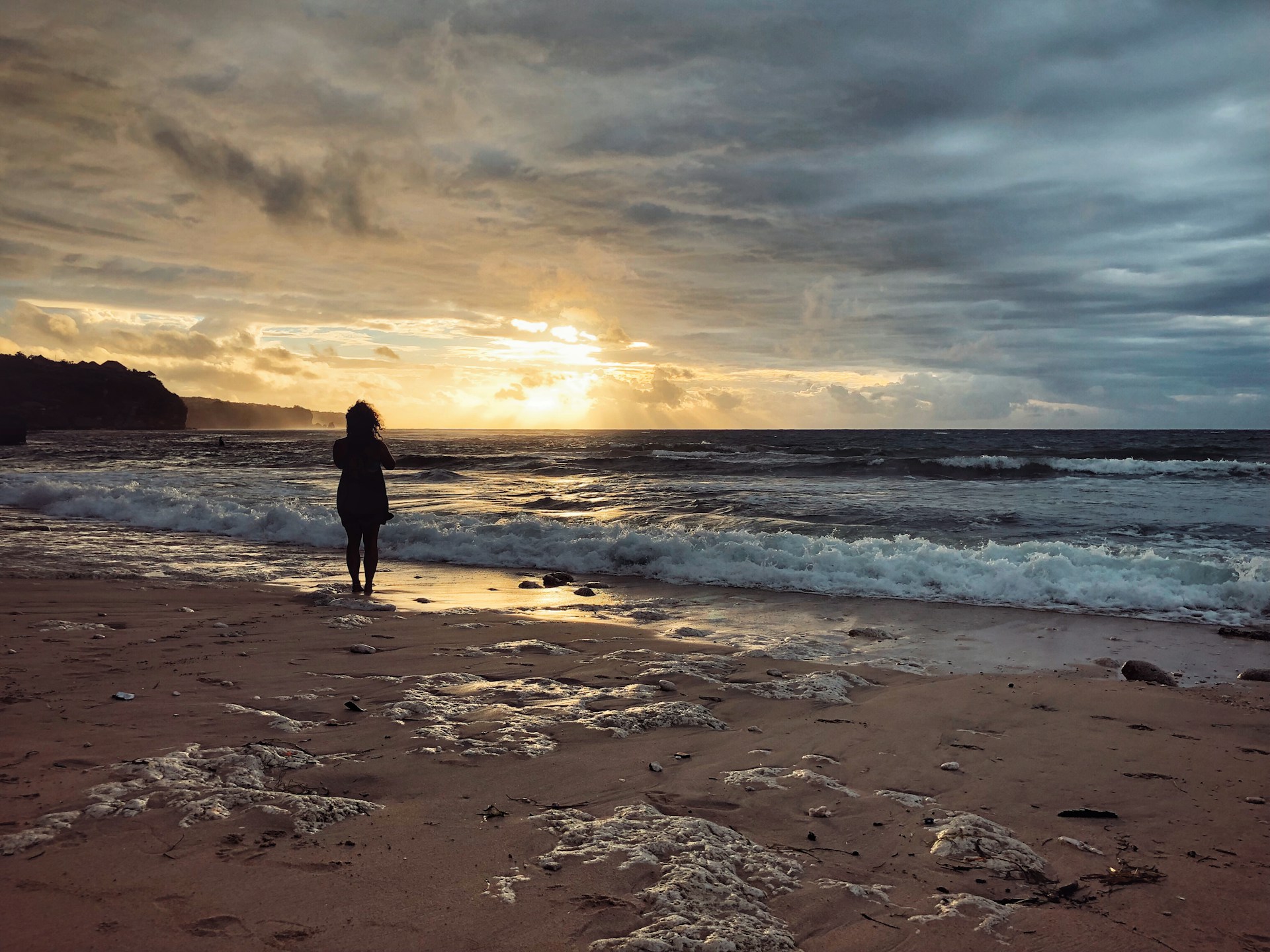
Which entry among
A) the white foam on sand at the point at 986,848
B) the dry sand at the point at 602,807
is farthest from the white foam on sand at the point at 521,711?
the white foam on sand at the point at 986,848

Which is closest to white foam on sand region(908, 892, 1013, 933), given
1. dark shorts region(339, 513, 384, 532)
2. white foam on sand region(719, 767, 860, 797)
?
white foam on sand region(719, 767, 860, 797)

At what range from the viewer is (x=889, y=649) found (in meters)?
6.70

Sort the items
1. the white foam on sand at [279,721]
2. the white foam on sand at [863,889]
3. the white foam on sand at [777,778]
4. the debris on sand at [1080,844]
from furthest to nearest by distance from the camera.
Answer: the white foam on sand at [279,721] < the white foam on sand at [777,778] < the debris on sand at [1080,844] < the white foam on sand at [863,889]

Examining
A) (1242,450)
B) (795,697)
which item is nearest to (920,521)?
(795,697)

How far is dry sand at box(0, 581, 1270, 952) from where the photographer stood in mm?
2295

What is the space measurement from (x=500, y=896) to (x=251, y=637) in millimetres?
4521

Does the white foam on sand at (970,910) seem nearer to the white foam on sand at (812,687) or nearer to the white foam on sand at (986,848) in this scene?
the white foam on sand at (986,848)

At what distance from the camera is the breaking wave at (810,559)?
351 inches

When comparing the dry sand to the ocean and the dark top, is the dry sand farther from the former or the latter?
the ocean

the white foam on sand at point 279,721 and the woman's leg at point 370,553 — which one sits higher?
the woman's leg at point 370,553

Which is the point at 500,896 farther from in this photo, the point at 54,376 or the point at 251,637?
the point at 54,376

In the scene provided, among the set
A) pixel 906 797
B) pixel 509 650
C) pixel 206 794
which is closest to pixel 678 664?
pixel 509 650

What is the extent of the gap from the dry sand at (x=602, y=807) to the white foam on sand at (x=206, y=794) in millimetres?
15

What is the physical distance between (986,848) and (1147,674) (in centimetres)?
412
